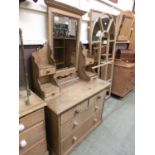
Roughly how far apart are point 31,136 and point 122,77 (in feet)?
6.67

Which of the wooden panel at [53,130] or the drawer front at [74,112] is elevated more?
the drawer front at [74,112]

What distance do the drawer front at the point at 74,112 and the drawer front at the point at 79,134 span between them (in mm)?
257

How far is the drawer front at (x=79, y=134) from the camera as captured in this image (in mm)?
1514

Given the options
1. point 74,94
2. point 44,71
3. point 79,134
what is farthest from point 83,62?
point 79,134

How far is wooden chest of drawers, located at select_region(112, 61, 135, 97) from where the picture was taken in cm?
→ 265

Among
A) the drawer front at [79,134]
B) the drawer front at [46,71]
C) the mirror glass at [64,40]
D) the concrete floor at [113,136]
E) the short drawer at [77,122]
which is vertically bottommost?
the concrete floor at [113,136]

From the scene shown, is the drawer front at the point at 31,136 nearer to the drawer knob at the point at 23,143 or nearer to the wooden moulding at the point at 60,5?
→ the drawer knob at the point at 23,143

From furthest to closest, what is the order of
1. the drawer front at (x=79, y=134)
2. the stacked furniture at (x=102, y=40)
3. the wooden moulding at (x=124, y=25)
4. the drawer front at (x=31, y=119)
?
1. the wooden moulding at (x=124, y=25)
2. the stacked furniture at (x=102, y=40)
3. the drawer front at (x=79, y=134)
4. the drawer front at (x=31, y=119)

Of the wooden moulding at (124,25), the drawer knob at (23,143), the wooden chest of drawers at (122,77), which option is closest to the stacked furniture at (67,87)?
the drawer knob at (23,143)

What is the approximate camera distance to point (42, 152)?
4.45ft

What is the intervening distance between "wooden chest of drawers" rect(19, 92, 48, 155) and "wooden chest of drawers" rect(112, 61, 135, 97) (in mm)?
1899

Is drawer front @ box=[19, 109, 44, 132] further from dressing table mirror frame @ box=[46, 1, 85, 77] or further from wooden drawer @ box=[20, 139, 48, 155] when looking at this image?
dressing table mirror frame @ box=[46, 1, 85, 77]

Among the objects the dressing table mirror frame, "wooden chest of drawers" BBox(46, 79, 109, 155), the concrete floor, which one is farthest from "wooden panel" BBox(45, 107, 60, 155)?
the dressing table mirror frame
